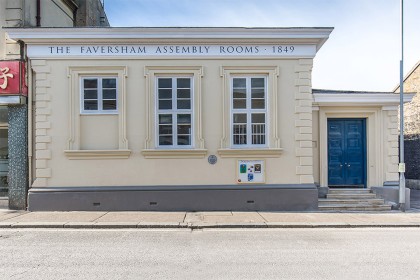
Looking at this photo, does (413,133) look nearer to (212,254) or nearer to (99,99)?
(99,99)

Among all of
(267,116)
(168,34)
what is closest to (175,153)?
(267,116)

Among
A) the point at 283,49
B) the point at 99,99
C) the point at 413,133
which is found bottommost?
the point at 413,133

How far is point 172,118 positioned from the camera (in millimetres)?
11359

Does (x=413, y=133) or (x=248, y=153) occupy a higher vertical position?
(x=413, y=133)

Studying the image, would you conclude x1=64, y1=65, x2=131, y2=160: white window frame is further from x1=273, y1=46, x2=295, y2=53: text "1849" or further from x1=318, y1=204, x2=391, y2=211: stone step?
x1=318, y1=204, x2=391, y2=211: stone step

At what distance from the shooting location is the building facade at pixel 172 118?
36.3 ft

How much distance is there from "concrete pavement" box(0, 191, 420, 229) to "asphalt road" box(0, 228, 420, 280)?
15.3 inches

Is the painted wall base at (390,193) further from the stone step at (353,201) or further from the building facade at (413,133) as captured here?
the building facade at (413,133)

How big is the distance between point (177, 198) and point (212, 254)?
449 centimetres

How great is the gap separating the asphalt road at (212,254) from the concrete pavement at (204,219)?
389 millimetres

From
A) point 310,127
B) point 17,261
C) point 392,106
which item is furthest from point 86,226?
point 392,106

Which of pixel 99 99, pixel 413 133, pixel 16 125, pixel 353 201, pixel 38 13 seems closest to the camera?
pixel 16 125

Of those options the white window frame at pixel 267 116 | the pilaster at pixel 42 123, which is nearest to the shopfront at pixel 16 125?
the pilaster at pixel 42 123

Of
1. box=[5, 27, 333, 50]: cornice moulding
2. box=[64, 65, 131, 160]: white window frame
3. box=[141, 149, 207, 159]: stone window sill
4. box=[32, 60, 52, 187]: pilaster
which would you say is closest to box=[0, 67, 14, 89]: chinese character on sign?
box=[32, 60, 52, 187]: pilaster
